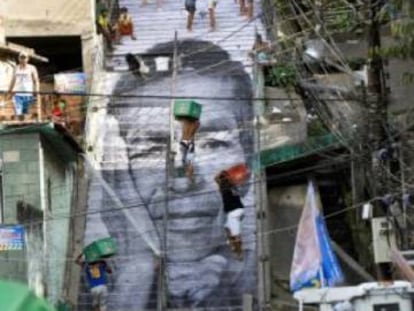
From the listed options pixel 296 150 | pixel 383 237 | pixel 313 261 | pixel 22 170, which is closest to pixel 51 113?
pixel 22 170

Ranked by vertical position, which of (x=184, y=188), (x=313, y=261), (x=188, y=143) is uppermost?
(x=188, y=143)

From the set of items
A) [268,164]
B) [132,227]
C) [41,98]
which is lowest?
[132,227]

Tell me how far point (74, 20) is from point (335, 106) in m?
9.78

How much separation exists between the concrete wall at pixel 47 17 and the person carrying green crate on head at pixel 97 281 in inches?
369

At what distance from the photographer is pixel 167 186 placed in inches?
694

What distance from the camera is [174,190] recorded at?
1756cm

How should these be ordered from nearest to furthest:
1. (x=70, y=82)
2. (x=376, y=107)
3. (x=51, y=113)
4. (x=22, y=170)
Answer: (x=376, y=107)
(x=22, y=170)
(x=51, y=113)
(x=70, y=82)

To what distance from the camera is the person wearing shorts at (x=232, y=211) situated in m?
16.4

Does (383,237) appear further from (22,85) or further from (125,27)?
(125,27)

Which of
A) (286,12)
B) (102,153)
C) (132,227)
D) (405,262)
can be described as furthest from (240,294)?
(286,12)

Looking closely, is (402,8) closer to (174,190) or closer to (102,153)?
(174,190)

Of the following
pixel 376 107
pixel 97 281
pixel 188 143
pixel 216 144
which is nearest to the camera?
pixel 376 107

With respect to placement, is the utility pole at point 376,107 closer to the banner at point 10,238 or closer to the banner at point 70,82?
the banner at point 10,238

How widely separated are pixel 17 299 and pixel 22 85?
53.2 ft
